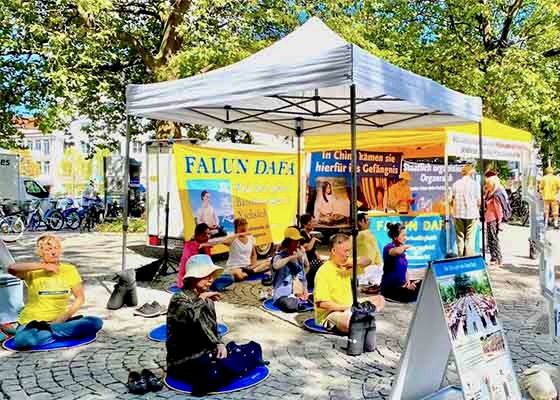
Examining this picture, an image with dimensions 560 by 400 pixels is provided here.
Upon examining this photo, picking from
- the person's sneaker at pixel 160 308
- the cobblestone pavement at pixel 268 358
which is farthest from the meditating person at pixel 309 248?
the person's sneaker at pixel 160 308

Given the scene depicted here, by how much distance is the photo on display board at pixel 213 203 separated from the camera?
893 centimetres

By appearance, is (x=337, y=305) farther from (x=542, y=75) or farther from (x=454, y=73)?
(x=542, y=75)

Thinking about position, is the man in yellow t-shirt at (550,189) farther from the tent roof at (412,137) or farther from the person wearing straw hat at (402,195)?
the person wearing straw hat at (402,195)

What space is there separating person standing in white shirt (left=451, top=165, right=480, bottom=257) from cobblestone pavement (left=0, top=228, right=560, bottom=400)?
2046mm

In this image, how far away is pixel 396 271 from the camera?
22.3 feet

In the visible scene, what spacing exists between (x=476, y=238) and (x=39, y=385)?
24.5 feet

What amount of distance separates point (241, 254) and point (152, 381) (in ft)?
14.8

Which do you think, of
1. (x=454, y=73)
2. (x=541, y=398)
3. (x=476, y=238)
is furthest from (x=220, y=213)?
(x=454, y=73)

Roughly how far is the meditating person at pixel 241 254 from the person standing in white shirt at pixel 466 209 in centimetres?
356

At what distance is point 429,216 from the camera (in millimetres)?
8047

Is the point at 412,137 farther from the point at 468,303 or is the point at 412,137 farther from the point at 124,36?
the point at 124,36

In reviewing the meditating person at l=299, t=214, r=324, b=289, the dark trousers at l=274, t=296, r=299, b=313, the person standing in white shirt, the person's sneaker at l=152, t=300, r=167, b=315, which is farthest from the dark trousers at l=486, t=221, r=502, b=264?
the person's sneaker at l=152, t=300, r=167, b=315

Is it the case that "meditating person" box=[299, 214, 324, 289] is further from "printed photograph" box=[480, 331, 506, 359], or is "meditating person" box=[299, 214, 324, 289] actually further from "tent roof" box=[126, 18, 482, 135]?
"printed photograph" box=[480, 331, 506, 359]

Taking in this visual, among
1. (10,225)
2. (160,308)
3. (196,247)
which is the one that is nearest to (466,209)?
(196,247)
